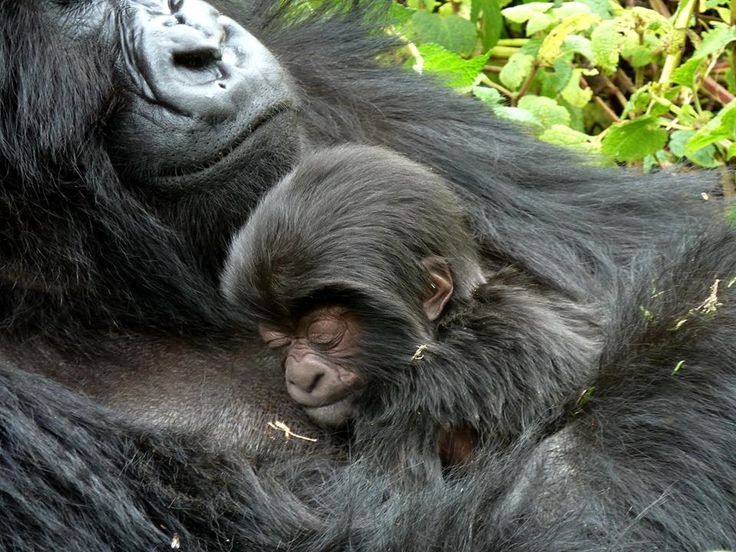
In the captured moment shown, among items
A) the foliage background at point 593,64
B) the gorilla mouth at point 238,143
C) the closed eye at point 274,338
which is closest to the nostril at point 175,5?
the gorilla mouth at point 238,143

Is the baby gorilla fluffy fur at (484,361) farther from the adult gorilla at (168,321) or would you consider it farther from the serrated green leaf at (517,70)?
the serrated green leaf at (517,70)

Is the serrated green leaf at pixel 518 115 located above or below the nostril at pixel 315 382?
below

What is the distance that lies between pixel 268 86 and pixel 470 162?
85 cm

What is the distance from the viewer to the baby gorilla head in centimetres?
275

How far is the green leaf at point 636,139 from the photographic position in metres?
3.87

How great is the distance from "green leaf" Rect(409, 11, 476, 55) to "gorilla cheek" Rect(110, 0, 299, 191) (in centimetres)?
170

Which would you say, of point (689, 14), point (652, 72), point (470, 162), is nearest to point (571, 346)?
point (470, 162)

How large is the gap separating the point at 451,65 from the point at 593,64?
65 centimetres

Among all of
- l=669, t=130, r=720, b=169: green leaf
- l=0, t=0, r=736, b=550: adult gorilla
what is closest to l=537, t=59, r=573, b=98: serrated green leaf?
l=669, t=130, r=720, b=169: green leaf

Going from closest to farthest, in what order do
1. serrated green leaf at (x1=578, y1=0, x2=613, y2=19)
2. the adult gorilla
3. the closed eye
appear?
the adult gorilla → the closed eye → serrated green leaf at (x1=578, y1=0, x2=613, y2=19)

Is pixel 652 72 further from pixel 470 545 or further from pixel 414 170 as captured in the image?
pixel 470 545

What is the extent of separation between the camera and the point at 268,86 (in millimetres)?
2881

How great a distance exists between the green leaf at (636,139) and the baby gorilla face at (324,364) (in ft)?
4.79

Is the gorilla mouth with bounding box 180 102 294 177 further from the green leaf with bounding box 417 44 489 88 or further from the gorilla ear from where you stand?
the green leaf with bounding box 417 44 489 88
